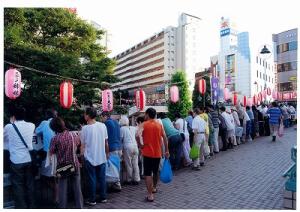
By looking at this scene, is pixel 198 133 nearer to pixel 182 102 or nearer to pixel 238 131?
pixel 238 131

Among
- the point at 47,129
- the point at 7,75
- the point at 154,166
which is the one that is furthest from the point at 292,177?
the point at 7,75

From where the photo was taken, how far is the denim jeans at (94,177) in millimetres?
6062

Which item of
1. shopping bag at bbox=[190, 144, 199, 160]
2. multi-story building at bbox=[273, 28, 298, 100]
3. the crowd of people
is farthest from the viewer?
multi-story building at bbox=[273, 28, 298, 100]

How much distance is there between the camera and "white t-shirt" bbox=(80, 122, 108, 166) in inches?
237

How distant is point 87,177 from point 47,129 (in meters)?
1.17

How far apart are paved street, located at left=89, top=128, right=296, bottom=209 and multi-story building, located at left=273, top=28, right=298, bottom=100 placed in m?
47.6

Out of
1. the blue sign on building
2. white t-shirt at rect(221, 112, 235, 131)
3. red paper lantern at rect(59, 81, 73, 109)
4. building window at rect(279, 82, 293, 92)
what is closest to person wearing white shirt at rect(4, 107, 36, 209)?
white t-shirt at rect(221, 112, 235, 131)

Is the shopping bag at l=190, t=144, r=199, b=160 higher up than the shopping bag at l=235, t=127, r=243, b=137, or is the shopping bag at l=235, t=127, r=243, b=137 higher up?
the shopping bag at l=235, t=127, r=243, b=137

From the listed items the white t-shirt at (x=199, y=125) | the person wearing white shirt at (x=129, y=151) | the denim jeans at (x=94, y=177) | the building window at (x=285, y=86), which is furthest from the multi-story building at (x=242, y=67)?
the denim jeans at (x=94, y=177)

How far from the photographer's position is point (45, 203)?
20.3ft

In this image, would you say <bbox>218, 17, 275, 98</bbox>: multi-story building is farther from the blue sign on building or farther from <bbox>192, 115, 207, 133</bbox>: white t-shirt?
<bbox>192, 115, 207, 133</bbox>: white t-shirt

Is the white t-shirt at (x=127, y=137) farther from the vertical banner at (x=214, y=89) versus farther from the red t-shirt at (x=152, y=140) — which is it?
the vertical banner at (x=214, y=89)

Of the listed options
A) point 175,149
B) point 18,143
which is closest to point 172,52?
point 175,149

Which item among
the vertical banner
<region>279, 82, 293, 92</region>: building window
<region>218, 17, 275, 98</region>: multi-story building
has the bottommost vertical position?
the vertical banner
